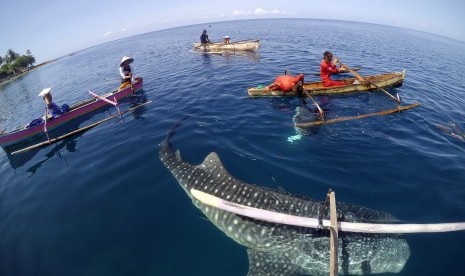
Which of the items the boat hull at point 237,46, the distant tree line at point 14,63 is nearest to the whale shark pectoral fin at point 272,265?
the boat hull at point 237,46

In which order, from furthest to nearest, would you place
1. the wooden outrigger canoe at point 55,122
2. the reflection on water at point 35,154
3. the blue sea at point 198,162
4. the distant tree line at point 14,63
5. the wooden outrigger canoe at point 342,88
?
the distant tree line at point 14,63 → the wooden outrigger canoe at point 342,88 → the wooden outrigger canoe at point 55,122 → the reflection on water at point 35,154 → the blue sea at point 198,162

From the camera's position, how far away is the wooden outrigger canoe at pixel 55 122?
15.5 meters

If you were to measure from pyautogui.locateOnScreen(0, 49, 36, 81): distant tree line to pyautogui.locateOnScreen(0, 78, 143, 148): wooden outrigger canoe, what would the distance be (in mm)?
69610

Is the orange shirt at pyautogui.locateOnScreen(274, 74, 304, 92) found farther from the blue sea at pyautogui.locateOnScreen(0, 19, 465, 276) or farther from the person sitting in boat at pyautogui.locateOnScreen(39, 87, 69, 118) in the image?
the person sitting in boat at pyautogui.locateOnScreen(39, 87, 69, 118)

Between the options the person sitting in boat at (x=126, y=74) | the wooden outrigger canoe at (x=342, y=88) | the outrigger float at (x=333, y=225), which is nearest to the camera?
the outrigger float at (x=333, y=225)

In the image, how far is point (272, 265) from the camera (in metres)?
6.28

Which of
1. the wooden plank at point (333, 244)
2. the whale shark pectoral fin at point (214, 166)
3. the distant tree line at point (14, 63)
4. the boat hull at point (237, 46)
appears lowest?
the distant tree line at point (14, 63)

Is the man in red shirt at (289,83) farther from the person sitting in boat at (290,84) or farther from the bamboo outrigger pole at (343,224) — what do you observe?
the bamboo outrigger pole at (343,224)

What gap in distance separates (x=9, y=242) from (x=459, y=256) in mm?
13469

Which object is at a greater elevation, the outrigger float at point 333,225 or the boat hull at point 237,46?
the boat hull at point 237,46

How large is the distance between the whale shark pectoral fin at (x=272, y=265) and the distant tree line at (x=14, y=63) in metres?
87.3

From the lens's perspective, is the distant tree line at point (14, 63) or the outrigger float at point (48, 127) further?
the distant tree line at point (14, 63)

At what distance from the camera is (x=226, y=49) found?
119ft

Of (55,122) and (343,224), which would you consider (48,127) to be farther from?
(343,224)
